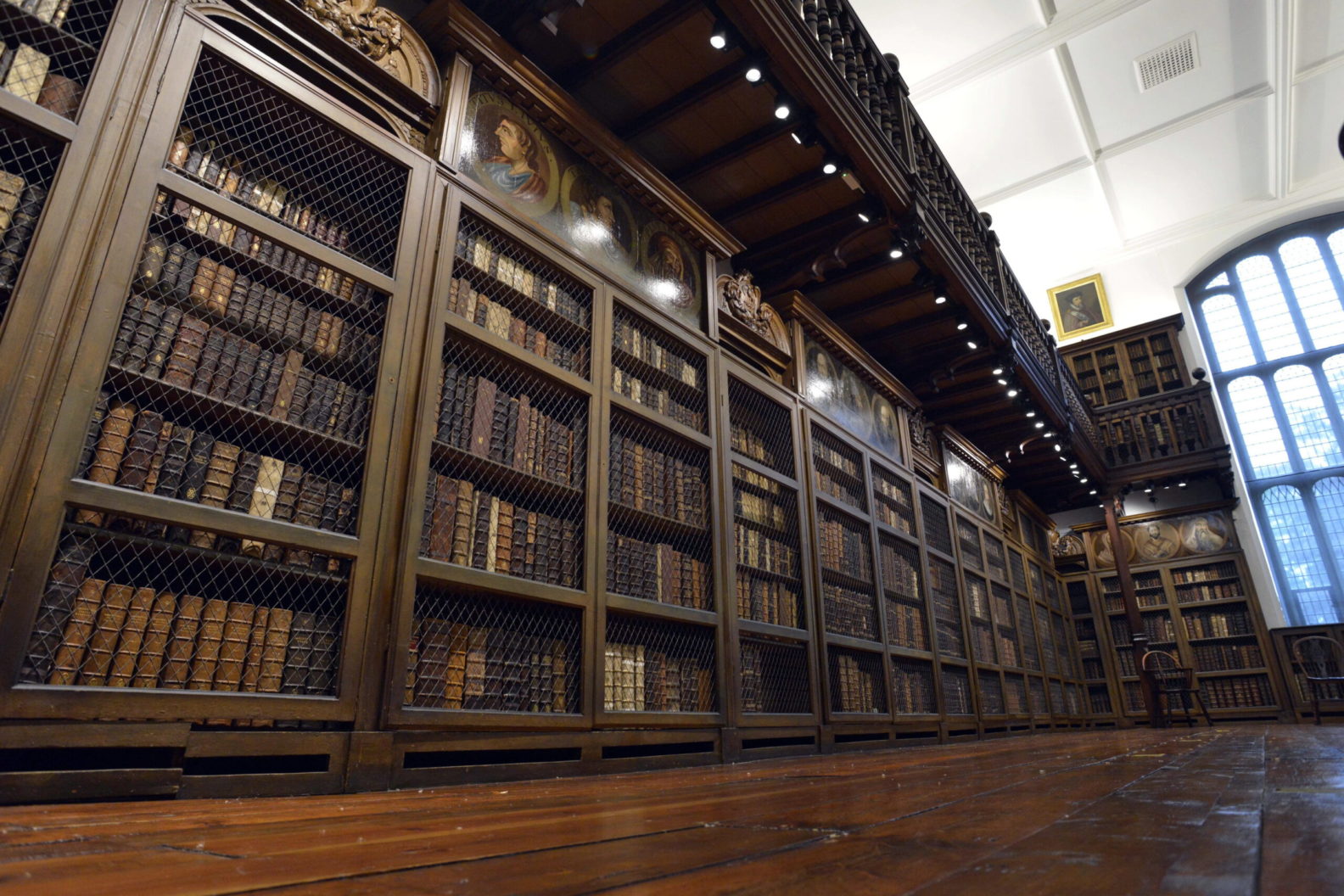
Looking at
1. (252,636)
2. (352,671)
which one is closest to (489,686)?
(352,671)

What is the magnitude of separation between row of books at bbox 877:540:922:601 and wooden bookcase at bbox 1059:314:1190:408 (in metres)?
6.44

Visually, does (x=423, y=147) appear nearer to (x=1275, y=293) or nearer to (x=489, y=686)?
(x=489, y=686)

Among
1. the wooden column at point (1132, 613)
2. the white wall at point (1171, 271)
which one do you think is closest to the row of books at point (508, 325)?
the wooden column at point (1132, 613)

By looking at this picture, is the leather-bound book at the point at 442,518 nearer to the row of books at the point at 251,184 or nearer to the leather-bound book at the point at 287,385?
the leather-bound book at the point at 287,385

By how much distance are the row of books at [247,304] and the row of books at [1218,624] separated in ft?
35.1

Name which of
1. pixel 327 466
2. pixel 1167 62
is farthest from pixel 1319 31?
pixel 327 466

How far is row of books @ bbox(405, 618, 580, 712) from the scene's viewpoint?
246 centimetres

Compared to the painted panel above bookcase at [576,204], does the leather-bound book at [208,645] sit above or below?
below

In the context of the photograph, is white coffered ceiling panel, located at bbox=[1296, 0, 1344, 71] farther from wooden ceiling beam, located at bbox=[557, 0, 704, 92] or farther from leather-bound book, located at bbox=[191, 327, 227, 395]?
leather-bound book, located at bbox=[191, 327, 227, 395]

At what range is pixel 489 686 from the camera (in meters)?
2.65

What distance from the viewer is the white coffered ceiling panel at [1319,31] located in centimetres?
855

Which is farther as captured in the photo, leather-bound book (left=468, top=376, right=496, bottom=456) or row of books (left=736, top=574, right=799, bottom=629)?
row of books (left=736, top=574, right=799, bottom=629)

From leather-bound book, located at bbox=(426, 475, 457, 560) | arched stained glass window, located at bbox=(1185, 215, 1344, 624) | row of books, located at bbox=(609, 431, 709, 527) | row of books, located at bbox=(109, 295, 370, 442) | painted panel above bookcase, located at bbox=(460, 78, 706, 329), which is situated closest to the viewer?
row of books, located at bbox=(109, 295, 370, 442)

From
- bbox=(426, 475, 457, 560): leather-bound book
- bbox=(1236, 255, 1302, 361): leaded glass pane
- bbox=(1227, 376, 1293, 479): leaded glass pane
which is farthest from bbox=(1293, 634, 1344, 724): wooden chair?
bbox=(426, 475, 457, 560): leather-bound book
